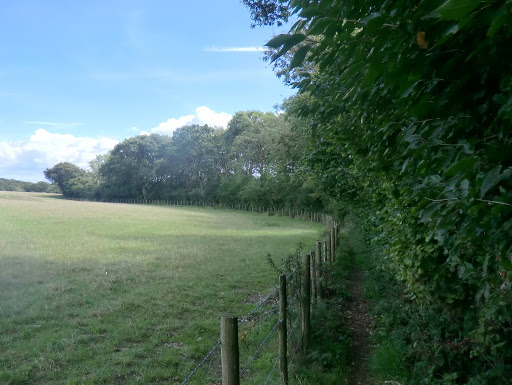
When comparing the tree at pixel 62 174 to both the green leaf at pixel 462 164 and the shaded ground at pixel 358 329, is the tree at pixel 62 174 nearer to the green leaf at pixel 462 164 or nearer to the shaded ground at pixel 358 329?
the shaded ground at pixel 358 329

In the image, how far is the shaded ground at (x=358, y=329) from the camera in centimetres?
542

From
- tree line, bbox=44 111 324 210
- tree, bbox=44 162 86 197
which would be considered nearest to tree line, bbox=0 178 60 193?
tree, bbox=44 162 86 197

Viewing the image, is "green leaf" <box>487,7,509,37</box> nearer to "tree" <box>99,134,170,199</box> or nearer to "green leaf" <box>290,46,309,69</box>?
"green leaf" <box>290,46,309,69</box>

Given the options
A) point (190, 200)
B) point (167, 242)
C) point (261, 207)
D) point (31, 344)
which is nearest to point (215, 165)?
point (190, 200)

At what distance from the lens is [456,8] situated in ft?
3.38

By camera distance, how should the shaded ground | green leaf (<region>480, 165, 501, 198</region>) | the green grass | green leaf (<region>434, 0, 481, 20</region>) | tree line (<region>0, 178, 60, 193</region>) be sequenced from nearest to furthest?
1. green leaf (<region>434, 0, 481, 20</region>)
2. green leaf (<region>480, 165, 501, 198</region>)
3. the shaded ground
4. the green grass
5. tree line (<region>0, 178, 60, 193</region>)

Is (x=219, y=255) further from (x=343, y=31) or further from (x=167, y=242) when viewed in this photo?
(x=343, y=31)

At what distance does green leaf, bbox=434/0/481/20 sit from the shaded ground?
5219mm

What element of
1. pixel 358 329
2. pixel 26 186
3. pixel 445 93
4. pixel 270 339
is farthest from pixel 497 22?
pixel 26 186

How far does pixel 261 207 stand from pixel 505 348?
54196 mm

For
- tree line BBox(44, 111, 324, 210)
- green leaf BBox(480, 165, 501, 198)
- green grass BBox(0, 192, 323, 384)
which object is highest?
tree line BBox(44, 111, 324, 210)

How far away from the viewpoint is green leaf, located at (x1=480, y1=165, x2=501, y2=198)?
4.60 ft

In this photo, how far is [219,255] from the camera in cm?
1563

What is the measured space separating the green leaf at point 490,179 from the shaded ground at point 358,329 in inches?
180
